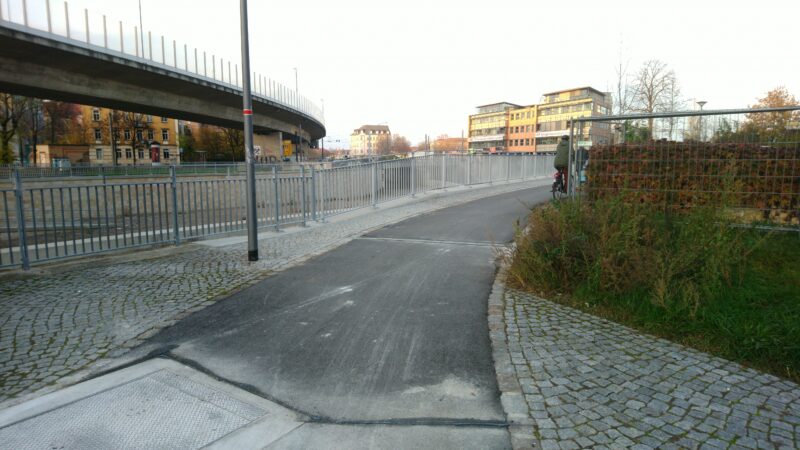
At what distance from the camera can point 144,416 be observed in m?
3.25

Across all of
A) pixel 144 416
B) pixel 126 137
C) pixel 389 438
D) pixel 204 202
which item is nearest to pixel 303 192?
pixel 204 202

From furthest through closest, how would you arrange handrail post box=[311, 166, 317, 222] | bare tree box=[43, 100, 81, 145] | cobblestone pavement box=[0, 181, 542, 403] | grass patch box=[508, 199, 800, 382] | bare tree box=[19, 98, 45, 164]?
bare tree box=[43, 100, 81, 145] → bare tree box=[19, 98, 45, 164] → handrail post box=[311, 166, 317, 222] → grass patch box=[508, 199, 800, 382] → cobblestone pavement box=[0, 181, 542, 403]

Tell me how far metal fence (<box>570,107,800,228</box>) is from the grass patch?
1.50ft

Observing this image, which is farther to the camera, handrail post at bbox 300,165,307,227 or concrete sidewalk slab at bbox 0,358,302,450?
handrail post at bbox 300,165,307,227

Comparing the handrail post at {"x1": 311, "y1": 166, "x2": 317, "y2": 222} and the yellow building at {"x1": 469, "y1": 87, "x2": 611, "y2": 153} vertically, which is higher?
the yellow building at {"x1": 469, "y1": 87, "x2": 611, "y2": 153}

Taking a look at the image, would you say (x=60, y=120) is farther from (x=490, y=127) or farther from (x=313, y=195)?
(x=490, y=127)

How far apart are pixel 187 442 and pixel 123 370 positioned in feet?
4.78

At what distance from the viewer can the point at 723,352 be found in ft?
13.4

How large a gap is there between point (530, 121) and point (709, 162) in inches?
4607

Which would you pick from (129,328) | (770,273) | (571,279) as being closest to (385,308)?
(571,279)

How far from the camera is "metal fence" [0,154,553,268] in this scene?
312 inches

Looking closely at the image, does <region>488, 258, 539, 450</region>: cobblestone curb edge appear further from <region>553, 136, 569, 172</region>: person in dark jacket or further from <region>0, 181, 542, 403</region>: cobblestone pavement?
<region>553, 136, 569, 172</region>: person in dark jacket

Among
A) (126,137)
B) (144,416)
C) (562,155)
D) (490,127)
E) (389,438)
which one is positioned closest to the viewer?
(389,438)

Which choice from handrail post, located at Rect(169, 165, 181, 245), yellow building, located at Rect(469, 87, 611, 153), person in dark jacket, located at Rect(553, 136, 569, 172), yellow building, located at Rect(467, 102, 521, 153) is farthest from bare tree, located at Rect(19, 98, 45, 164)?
yellow building, located at Rect(467, 102, 521, 153)
